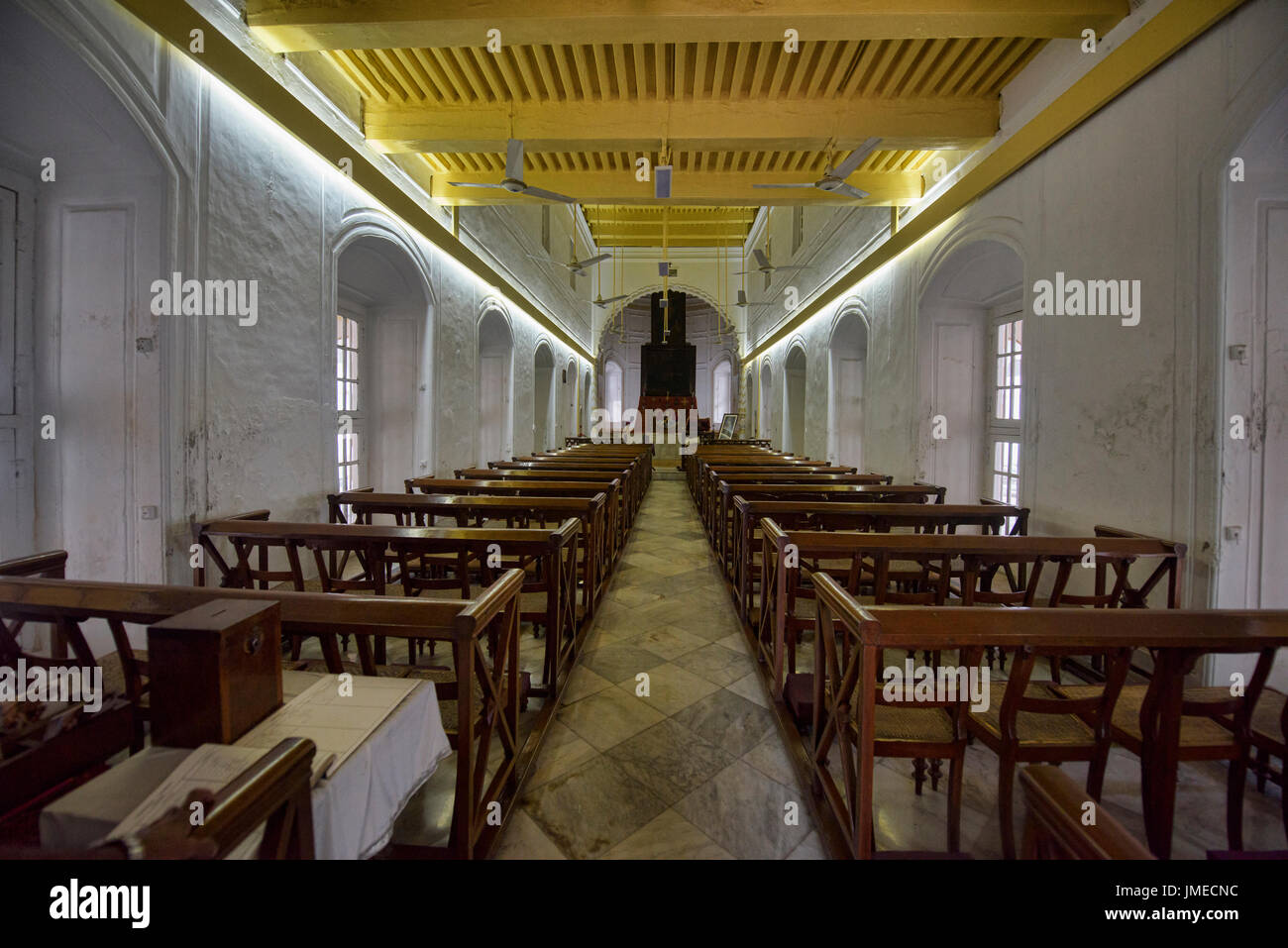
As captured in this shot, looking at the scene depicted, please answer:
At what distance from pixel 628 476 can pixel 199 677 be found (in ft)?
17.7

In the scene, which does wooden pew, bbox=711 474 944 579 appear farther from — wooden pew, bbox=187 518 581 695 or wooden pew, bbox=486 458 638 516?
wooden pew, bbox=187 518 581 695

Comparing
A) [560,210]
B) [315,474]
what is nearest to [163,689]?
[315,474]

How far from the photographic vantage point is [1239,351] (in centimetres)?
266

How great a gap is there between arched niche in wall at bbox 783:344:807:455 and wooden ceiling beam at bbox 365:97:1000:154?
708cm

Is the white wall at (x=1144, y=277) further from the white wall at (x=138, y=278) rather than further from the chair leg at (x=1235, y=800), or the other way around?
the white wall at (x=138, y=278)

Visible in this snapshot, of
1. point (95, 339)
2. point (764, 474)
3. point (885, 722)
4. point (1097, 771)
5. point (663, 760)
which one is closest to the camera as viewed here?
point (1097, 771)

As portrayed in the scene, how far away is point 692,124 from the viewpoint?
16.7ft

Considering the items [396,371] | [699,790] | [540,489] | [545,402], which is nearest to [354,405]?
[396,371]

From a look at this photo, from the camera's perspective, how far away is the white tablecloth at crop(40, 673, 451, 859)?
81 cm

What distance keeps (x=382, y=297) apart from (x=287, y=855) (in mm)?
6628

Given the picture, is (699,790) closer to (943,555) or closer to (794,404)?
(943,555)

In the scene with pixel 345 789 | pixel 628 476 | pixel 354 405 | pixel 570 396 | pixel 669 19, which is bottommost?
pixel 345 789

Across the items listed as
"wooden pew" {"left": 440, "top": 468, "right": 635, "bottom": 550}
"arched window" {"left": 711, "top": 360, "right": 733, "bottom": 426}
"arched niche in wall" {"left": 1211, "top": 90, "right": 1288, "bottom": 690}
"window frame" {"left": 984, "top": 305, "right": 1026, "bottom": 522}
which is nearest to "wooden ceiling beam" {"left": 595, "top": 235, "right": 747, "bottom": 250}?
"arched window" {"left": 711, "top": 360, "right": 733, "bottom": 426}

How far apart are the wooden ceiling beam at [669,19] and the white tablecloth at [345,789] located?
4259 mm
